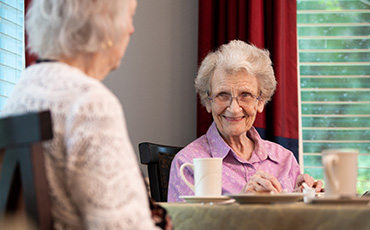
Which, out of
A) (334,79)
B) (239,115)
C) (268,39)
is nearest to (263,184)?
(239,115)

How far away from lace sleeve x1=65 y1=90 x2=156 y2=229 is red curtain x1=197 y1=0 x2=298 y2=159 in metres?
2.10

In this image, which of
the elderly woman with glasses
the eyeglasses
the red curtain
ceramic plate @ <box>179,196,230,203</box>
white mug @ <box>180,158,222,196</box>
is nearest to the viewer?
ceramic plate @ <box>179,196,230,203</box>

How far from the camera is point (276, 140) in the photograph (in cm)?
306

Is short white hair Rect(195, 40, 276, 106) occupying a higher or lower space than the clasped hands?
higher

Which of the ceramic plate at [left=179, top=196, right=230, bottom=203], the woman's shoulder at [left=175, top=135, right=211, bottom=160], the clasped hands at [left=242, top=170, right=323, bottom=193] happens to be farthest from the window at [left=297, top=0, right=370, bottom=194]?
the ceramic plate at [left=179, top=196, right=230, bottom=203]

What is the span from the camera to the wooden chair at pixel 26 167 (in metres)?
0.89

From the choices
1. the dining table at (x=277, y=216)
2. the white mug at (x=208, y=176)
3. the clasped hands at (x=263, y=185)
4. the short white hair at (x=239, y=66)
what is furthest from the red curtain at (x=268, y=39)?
the dining table at (x=277, y=216)

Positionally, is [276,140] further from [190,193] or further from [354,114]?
[190,193]

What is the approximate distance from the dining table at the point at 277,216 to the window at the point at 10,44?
152cm

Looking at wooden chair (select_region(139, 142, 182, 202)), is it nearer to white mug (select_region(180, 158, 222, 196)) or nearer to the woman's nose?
the woman's nose

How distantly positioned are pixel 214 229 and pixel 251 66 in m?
1.29

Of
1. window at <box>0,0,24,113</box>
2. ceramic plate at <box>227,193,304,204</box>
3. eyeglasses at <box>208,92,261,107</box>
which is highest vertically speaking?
window at <box>0,0,24,113</box>

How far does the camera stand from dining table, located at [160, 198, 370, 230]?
1.20 metres

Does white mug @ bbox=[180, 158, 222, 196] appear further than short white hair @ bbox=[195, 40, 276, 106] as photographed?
No
